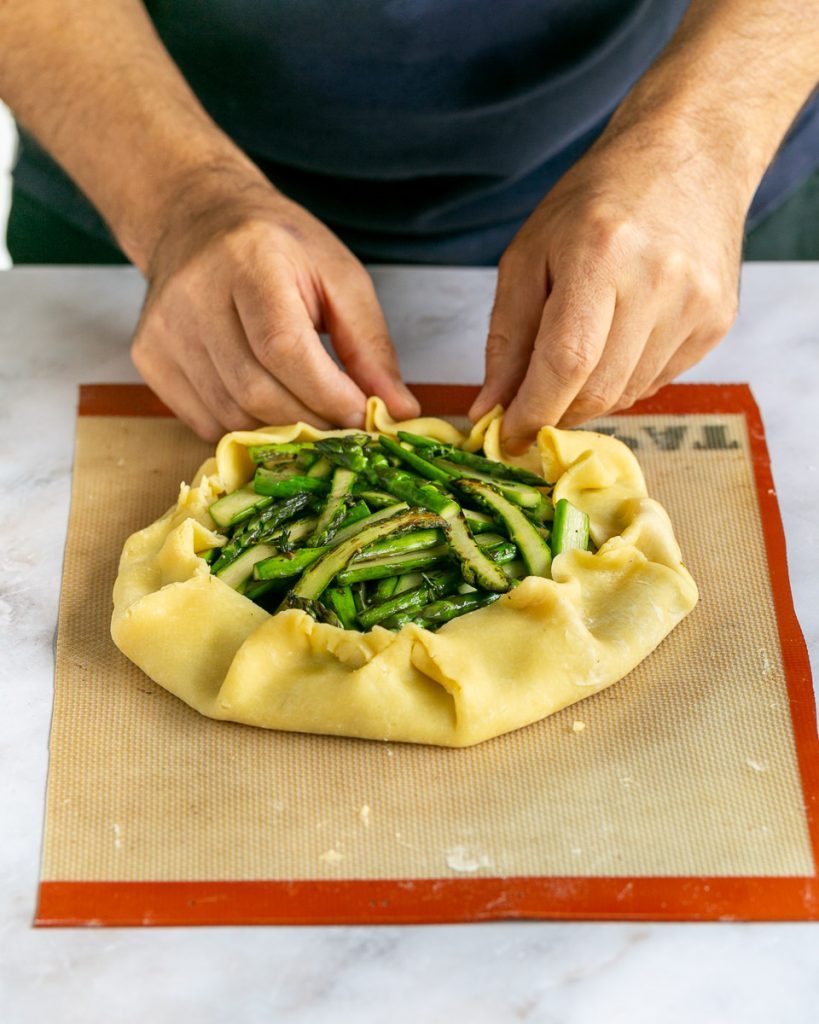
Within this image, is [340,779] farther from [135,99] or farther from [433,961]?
[135,99]

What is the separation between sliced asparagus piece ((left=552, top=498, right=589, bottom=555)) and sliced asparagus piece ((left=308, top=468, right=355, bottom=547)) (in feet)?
1.70

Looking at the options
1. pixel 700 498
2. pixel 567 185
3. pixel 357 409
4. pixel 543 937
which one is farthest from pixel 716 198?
pixel 543 937

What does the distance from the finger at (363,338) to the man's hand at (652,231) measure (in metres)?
0.23

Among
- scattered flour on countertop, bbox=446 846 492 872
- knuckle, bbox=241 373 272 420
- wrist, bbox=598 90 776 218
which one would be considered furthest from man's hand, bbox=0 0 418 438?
scattered flour on countertop, bbox=446 846 492 872

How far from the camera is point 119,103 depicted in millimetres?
3234

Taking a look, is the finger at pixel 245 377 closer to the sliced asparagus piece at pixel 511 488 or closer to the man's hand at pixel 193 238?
the man's hand at pixel 193 238

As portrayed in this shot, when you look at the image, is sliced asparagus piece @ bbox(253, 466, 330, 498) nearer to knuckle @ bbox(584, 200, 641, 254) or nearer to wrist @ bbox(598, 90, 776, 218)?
knuckle @ bbox(584, 200, 641, 254)

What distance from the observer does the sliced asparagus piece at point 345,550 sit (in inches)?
104

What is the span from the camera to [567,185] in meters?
2.96

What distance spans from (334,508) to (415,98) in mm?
1399

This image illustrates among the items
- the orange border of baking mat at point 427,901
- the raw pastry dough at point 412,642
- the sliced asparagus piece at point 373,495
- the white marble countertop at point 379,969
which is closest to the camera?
the white marble countertop at point 379,969

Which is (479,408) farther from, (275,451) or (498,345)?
(275,451)

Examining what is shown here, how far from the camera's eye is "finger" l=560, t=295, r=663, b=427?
111 inches

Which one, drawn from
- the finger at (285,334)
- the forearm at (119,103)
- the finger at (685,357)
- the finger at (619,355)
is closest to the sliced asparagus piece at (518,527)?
the finger at (619,355)
